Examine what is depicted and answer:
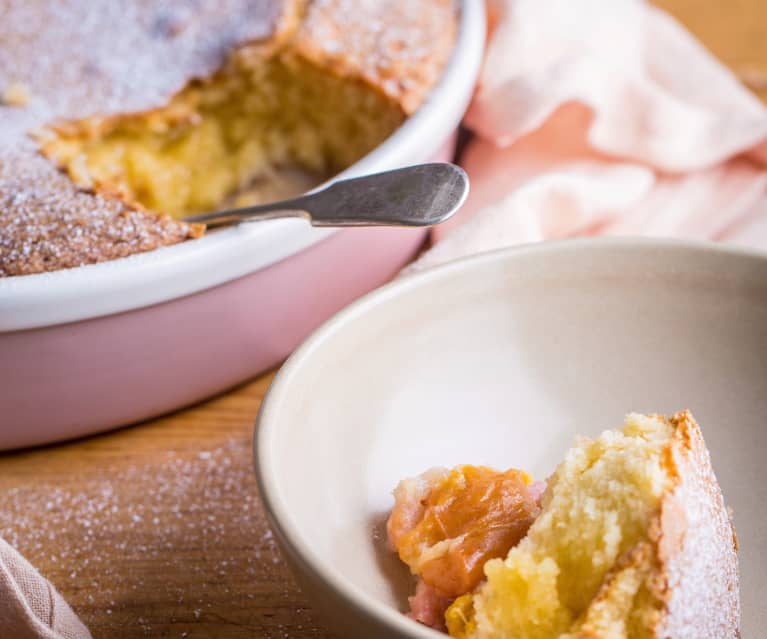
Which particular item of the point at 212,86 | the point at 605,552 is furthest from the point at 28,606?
the point at 212,86

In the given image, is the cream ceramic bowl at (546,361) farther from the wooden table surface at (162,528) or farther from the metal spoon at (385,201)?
the wooden table surface at (162,528)

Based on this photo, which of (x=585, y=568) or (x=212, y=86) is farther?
(x=212, y=86)

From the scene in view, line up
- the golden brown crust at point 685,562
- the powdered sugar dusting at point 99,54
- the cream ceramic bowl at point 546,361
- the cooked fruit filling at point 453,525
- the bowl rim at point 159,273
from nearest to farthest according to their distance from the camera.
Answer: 1. the golden brown crust at point 685,562
2. the cooked fruit filling at point 453,525
3. the cream ceramic bowl at point 546,361
4. the bowl rim at point 159,273
5. the powdered sugar dusting at point 99,54

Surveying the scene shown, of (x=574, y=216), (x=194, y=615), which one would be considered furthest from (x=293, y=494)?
(x=574, y=216)

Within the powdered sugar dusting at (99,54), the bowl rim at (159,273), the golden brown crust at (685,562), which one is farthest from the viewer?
the powdered sugar dusting at (99,54)

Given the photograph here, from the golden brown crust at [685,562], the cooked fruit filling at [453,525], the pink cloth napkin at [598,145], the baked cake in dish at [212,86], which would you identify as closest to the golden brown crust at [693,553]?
the golden brown crust at [685,562]

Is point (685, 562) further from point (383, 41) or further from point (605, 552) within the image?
point (383, 41)
